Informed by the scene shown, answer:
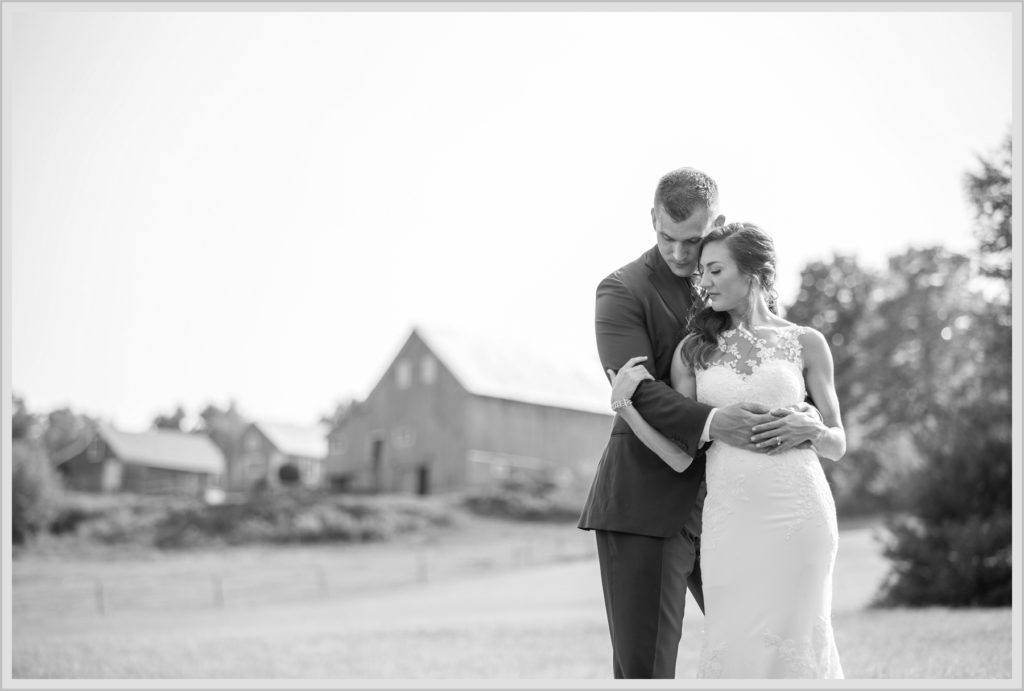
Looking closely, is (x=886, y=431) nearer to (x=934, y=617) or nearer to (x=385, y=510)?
(x=385, y=510)

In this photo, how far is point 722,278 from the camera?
5168 millimetres

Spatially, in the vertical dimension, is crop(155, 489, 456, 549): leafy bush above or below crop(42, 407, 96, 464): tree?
below

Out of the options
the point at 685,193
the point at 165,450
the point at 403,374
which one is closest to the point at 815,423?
the point at 685,193

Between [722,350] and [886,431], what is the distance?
4561 centimetres

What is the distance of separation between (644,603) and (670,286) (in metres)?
1.43

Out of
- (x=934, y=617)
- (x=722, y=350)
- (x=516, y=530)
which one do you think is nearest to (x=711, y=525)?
(x=722, y=350)

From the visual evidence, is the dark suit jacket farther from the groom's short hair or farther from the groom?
the groom's short hair

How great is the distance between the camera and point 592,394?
5703cm

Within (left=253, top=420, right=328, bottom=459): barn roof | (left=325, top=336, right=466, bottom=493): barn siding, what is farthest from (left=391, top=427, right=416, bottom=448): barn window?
(left=253, top=420, right=328, bottom=459): barn roof

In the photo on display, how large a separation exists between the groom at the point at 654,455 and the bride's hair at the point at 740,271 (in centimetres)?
9

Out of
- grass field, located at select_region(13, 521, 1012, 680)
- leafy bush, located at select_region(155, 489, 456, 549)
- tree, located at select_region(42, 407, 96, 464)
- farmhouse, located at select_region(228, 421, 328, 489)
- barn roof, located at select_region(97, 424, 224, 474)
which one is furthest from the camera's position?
tree, located at select_region(42, 407, 96, 464)

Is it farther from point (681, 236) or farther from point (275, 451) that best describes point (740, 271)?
point (275, 451)

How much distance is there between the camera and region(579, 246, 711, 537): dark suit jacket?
5.08 metres

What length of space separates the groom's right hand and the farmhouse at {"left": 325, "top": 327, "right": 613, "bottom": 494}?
44546mm
